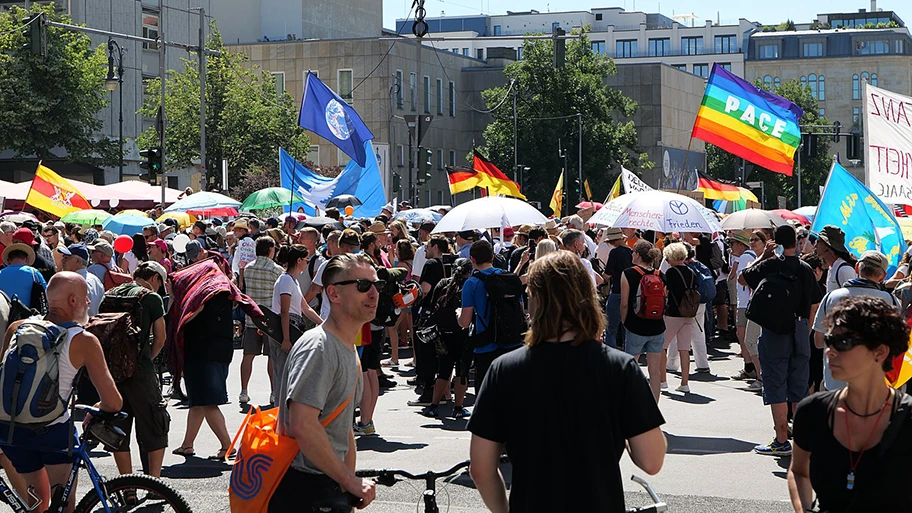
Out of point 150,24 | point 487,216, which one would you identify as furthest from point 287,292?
point 150,24

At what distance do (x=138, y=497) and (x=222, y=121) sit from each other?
159 ft

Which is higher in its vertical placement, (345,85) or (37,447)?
(345,85)

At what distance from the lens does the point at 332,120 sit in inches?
914

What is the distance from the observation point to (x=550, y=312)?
4117mm

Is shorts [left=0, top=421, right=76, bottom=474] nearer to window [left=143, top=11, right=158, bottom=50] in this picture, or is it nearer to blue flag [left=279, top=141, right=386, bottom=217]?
blue flag [left=279, top=141, right=386, bottom=217]

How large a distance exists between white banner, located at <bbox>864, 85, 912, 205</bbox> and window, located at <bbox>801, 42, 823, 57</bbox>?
12679 centimetres

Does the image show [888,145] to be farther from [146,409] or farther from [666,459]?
[146,409]

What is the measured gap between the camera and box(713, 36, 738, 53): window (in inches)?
5108

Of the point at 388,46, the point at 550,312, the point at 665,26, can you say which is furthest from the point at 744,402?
the point at 665,26

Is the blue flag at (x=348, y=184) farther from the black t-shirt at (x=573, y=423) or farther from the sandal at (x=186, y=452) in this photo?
the black t-shirt at (x=573, y=423)

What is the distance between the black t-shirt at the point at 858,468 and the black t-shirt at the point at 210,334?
6.28m

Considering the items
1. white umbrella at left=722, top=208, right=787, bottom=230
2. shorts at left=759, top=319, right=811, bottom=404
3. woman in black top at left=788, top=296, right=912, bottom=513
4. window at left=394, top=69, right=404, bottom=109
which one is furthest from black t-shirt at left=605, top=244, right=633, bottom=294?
window at left=394, top=69, right=404, bottom=109

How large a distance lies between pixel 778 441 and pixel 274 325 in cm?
452

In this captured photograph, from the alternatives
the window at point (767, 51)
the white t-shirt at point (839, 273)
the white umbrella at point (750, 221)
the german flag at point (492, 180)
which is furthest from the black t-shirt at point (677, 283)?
the window at point (767, 51)
